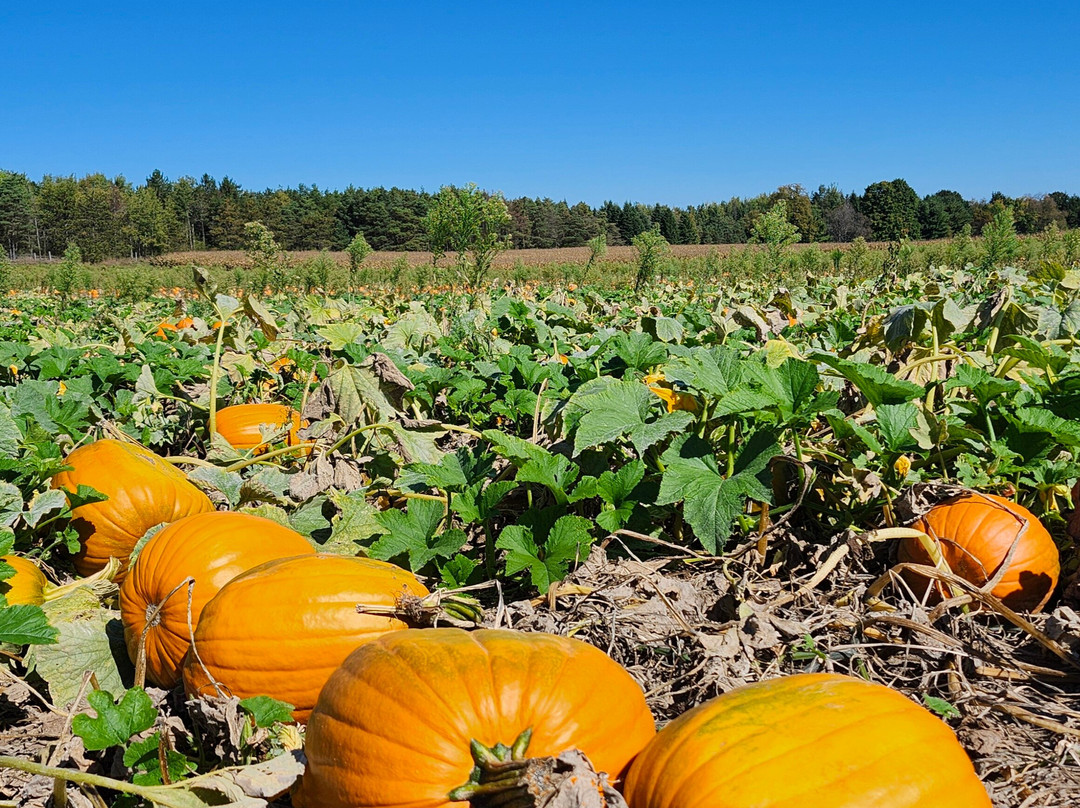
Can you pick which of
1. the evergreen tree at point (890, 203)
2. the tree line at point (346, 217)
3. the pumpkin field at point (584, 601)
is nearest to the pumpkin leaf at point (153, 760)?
the pumpkin field at point (584, 601)

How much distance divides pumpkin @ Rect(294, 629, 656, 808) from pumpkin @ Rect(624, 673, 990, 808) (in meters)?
0.13

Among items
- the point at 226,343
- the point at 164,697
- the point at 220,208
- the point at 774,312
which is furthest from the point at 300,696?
the point at 220,208

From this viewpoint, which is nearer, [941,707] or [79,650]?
[941,707]

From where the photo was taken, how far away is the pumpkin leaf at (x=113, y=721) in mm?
1441

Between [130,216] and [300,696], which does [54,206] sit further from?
[300,696]

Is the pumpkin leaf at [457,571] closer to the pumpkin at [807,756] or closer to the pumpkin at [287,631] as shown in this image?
the pumpkin at [287,631]

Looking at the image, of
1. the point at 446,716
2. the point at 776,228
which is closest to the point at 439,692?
the point at 446,716

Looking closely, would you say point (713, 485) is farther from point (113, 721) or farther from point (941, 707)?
point (113, 721)

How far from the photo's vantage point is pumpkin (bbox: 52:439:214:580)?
2.63 meters

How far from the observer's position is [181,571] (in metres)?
2.07

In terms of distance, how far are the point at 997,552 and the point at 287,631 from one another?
1.77 m

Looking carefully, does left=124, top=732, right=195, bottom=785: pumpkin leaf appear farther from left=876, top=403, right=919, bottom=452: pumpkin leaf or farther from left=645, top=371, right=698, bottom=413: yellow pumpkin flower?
left=876, top=403, right=919, bottom=452: pumpkin leaf

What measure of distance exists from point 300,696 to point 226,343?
522cm

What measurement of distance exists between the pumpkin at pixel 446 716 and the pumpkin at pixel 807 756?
13 centimetres
